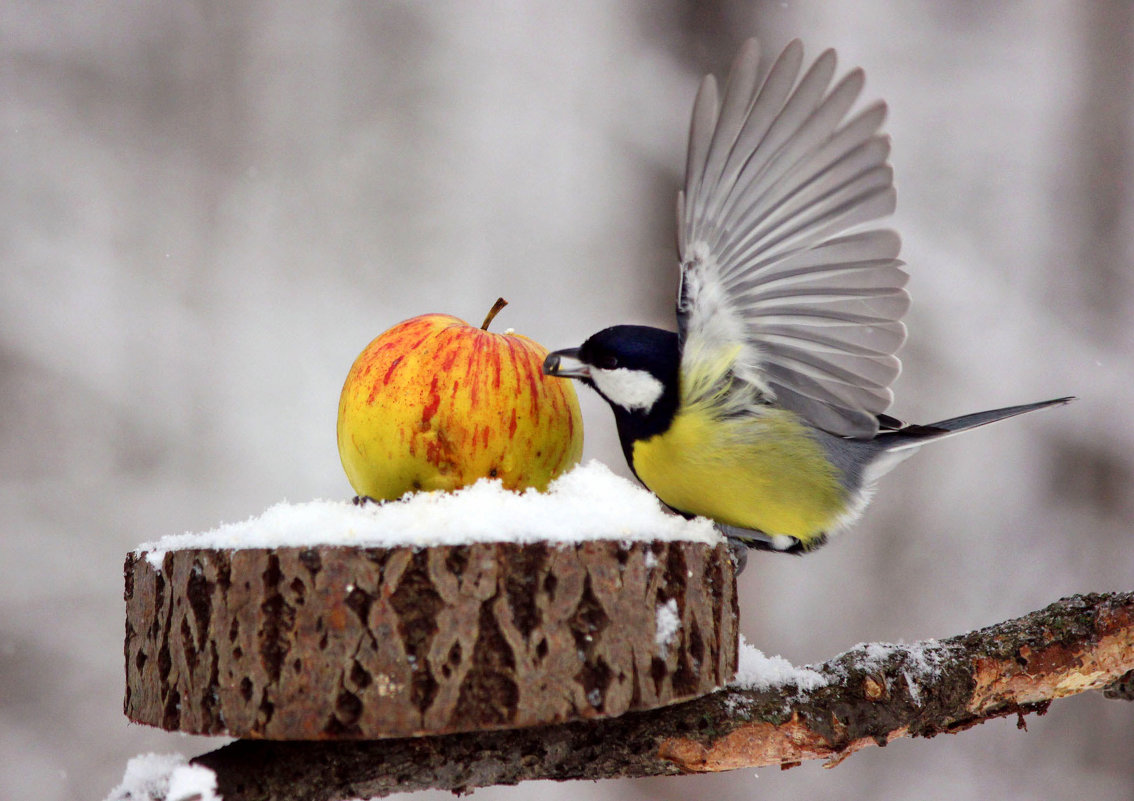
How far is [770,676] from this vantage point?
1631 millimetres

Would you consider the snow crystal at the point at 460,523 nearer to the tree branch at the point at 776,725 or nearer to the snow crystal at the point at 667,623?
the snow crystal at the point at 667,623

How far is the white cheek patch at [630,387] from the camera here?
1801 mm

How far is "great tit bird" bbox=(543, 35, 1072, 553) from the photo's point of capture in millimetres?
1535

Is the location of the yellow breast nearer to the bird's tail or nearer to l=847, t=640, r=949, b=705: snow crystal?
the bird's tail

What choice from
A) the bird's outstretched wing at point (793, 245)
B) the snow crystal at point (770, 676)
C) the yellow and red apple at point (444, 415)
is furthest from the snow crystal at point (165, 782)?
the bird's outstretched wing at point (793, 245)

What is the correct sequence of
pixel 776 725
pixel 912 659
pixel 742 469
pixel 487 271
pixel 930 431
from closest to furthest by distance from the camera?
pixel 776 725 < pixel 912 659 < pixel 742 469 < pixel 930 431 < pixel 487 271

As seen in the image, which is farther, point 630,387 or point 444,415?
point 630,387

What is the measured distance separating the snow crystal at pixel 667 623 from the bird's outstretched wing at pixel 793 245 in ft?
1.72

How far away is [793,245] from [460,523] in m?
0.75

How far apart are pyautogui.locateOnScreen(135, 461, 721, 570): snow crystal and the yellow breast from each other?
0.72 ft

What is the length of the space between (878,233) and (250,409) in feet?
8.69

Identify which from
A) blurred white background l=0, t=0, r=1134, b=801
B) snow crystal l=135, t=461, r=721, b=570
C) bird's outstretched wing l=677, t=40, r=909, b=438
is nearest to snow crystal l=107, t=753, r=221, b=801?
snow crystal l=135, t=461, r=721, b=570

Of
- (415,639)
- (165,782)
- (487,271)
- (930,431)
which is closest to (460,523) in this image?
(415,639)

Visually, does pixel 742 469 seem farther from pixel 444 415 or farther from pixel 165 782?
Result: pixel 165 782
